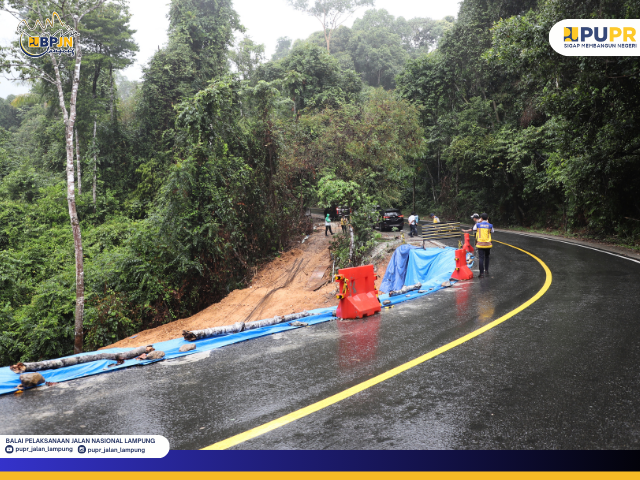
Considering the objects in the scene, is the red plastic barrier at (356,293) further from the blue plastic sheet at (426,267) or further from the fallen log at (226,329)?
the blue plastic sheet at (426,267)

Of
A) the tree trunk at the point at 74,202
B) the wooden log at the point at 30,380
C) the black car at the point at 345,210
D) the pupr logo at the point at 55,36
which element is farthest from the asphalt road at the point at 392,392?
the pupr logo at the point at 55,36

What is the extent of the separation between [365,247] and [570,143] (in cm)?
954

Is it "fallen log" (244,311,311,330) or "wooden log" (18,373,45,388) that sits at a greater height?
"wooden log" (18,373,45,388)

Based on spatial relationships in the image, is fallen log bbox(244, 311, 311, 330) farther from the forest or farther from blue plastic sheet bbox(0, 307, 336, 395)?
the forest

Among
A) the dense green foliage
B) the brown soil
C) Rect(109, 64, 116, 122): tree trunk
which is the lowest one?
the brown soil

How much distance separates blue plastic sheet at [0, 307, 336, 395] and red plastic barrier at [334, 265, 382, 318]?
1.35ft

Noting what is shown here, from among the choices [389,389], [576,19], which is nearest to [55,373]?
[389,389]

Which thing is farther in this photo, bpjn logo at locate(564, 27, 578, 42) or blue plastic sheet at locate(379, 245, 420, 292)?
blue plastic sheet at locate(379, 245, 420, 292)

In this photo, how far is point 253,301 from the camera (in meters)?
16.2

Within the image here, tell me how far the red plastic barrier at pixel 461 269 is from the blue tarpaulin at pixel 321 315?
249mm

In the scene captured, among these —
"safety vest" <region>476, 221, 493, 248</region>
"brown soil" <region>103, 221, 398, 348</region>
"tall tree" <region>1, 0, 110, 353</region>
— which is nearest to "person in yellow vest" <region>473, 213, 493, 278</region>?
"safety vest" <region>476, 221, 493, 248</region>

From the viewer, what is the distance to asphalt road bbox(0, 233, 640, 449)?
325cm

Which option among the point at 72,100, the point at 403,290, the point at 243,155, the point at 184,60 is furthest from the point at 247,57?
the point at 403,290

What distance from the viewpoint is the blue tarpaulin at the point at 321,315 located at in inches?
196
